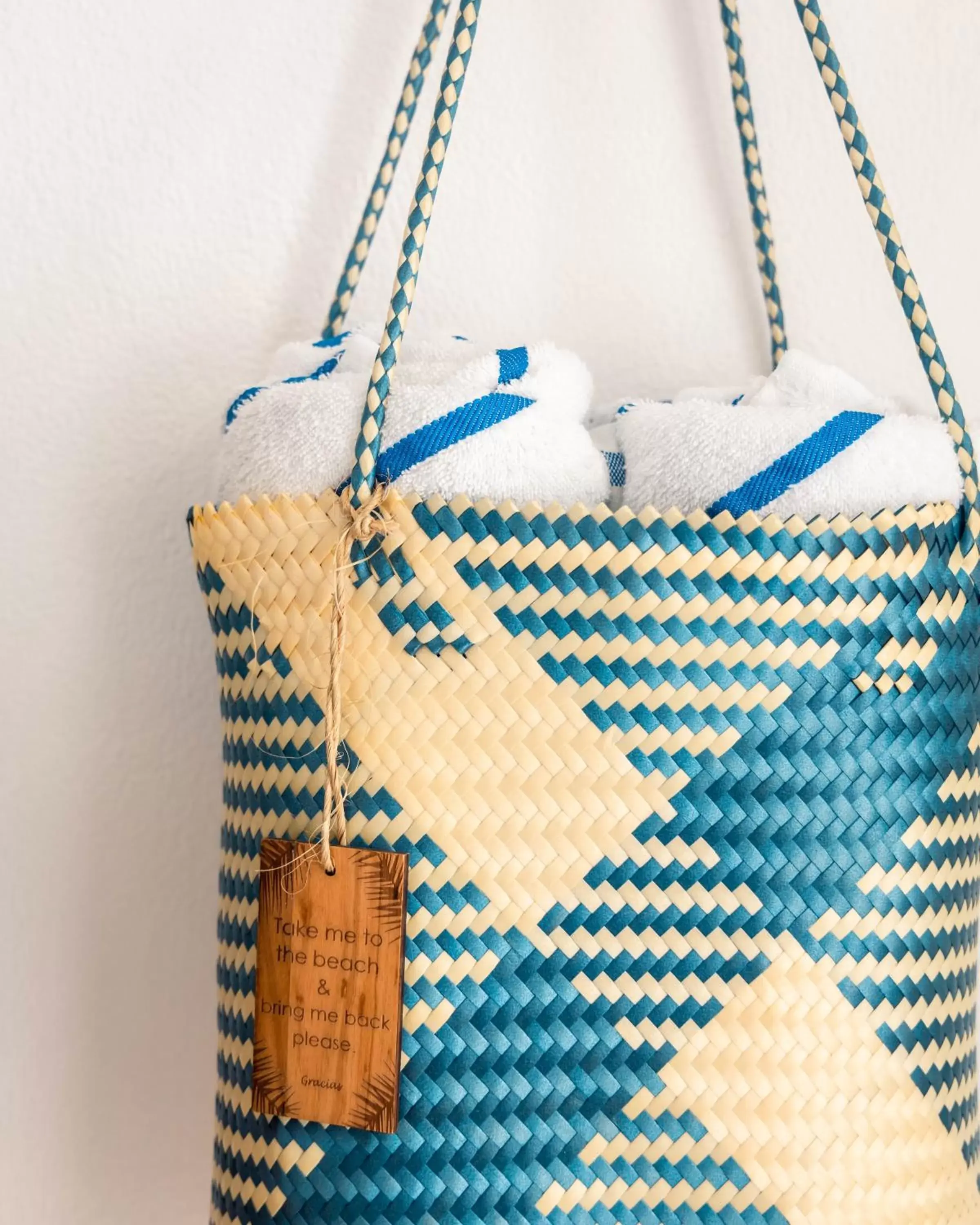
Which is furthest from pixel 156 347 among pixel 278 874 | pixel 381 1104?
pixel 381 1104

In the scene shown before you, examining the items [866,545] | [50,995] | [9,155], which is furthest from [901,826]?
[9,155]

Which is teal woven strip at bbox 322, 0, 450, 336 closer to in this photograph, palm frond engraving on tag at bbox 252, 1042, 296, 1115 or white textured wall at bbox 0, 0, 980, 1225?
white textured wall at bbox 0, 0, 980, 1225

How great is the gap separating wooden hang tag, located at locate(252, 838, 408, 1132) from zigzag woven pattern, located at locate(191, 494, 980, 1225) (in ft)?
0.05

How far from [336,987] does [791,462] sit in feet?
1.24

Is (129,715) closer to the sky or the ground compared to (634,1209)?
closer to the sky

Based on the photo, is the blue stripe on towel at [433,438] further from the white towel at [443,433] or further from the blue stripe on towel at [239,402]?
the blue stripe on towel at [239,402]

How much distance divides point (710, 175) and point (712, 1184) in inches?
28.4

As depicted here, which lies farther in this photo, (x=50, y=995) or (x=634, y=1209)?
(x=50, y=995)

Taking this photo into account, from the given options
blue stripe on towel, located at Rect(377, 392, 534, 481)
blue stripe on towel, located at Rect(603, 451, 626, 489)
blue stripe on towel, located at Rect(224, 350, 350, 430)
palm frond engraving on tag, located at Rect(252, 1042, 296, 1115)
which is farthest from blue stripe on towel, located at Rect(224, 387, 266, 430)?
palm frond engraving on tag, located at Rect(252, 1042, 296, 1115)

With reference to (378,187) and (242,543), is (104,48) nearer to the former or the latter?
(378,187)

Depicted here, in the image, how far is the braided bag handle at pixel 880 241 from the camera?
0.60 meters

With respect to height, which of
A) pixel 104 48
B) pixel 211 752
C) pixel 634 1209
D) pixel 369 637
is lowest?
pixel 634 1209

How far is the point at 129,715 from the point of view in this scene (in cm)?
83

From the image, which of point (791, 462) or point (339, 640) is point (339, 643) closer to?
point (339, 640)
